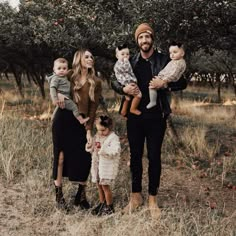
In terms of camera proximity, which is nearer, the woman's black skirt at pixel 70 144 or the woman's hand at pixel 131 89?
the woman's hand at pixel 131 89

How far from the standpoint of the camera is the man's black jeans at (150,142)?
510cm

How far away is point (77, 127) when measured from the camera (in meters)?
5.38

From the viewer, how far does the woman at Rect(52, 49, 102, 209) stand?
518 centimetres

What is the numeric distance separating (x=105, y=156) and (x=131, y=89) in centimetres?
92

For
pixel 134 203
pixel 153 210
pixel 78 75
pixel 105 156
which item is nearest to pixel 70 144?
pixel 105 156

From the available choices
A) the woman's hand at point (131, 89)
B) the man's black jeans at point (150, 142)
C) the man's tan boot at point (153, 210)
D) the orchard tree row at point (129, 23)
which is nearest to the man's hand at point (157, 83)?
the woman's hand at point (131, 89)

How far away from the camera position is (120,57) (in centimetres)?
495

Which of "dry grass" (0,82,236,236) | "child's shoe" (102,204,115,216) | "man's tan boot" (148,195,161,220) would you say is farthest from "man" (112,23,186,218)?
"dry grass" (0,82,236,236)

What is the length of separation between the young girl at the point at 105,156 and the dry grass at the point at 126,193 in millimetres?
304

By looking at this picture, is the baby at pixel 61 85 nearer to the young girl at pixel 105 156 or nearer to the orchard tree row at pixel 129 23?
the young girl at pixel 105 156

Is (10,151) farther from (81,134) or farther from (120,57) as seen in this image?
(120,57)

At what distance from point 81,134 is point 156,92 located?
47.9 inches

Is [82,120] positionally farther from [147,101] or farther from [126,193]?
[126,193]

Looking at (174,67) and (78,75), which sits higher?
(174,67)
